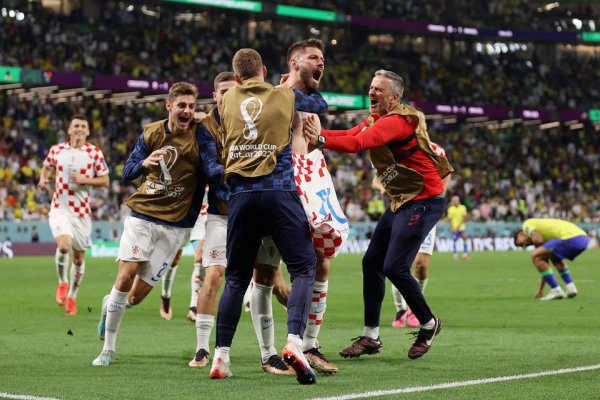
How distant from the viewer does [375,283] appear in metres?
9.60

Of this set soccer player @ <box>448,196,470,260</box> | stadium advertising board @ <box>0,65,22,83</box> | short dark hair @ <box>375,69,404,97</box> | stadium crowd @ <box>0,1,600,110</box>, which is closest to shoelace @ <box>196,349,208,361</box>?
short dark hair @ <box>375,69,404,97</box>

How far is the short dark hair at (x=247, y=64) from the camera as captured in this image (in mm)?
7605

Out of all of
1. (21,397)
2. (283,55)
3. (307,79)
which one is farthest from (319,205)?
(283,55)

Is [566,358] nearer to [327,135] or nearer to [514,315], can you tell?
[327,135]

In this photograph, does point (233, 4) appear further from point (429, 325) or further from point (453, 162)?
point (429, 325)

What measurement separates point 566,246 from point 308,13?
38449 mm

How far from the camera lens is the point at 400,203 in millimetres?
9492

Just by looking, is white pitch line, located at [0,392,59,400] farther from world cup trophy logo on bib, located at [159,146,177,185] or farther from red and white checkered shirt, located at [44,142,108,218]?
red and white checkered shirt, located at [44,142,108,218]

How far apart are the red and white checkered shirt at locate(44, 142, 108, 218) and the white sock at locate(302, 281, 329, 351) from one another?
6770 millimetres

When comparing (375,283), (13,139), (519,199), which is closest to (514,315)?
(375,283)

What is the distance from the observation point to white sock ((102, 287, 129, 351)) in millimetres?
8734

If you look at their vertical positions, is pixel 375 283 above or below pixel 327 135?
below

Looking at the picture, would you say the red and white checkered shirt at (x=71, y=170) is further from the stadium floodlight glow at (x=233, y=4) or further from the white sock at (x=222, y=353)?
the stadium floodlight glow at (x=233, y=4)

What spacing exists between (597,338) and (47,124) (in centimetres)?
3328
